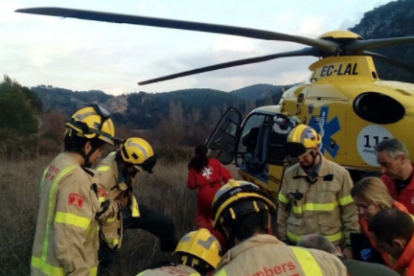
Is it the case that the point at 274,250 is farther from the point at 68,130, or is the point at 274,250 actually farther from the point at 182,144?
the point at 182,144

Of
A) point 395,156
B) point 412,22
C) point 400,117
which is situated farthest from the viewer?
point 412,22

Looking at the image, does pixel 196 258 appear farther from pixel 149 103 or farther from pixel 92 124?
pixel 149 103

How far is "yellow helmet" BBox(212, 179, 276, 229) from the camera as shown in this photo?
2039mm

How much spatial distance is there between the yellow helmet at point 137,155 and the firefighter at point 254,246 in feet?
8.09

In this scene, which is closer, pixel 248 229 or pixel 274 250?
pixel 274 250

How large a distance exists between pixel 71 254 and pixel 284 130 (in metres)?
4.12

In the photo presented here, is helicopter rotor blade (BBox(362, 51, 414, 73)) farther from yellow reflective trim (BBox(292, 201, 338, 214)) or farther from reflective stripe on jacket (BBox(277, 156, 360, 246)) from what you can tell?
yellow reflective trim (BBox(292, 201, 338, 214))

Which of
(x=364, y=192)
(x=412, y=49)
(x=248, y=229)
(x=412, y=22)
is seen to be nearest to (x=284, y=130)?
(x=364, y=192)

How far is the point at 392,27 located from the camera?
57.4m

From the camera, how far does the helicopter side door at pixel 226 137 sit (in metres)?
7.68

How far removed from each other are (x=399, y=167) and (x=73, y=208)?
2.46m

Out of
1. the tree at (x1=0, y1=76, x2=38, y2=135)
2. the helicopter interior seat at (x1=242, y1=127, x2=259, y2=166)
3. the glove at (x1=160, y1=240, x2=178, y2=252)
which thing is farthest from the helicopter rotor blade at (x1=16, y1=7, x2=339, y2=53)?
the tree at (x1=0, y1=76, x2=38, y2=135)

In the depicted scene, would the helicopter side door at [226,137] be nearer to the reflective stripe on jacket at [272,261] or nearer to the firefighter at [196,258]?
the firefighter at [196,258]

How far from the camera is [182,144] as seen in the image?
19578 millimetres
